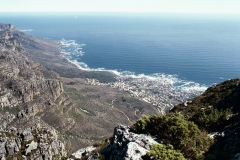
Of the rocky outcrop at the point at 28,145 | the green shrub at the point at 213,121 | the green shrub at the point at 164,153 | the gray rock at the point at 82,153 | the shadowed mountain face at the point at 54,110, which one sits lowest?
the shadowed mountain face at the point at 54,110

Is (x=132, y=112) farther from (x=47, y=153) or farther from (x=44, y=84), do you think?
(x=47, y=153)

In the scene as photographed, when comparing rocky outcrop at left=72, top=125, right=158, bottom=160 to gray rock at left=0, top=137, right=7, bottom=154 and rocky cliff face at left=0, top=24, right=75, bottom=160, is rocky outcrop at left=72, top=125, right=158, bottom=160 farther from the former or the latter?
gray rock at left=0, top=137, right=7, bottom=154

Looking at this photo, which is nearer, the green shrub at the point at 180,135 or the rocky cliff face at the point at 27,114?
the green shrub at the point at 180,135

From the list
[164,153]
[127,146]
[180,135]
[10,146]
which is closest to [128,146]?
[127,146]

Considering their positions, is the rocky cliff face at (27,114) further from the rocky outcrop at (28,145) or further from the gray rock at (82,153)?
the gray rock at (82,153)

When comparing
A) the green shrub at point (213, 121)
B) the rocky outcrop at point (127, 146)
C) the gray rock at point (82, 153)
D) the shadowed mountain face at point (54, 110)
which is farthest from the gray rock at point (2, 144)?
the green shrub at point (213, 121)

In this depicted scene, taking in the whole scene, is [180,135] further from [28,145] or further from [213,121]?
[28,145]

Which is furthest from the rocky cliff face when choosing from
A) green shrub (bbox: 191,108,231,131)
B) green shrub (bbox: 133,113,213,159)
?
green shrub (bbox: 191,108,231,131)

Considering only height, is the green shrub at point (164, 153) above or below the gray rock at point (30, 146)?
above

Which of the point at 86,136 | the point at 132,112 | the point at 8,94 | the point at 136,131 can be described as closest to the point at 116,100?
the point at 132,112
